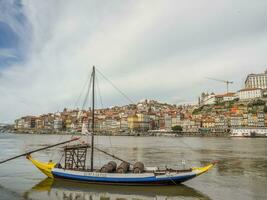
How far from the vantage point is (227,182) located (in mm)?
20703

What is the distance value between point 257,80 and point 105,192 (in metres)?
157

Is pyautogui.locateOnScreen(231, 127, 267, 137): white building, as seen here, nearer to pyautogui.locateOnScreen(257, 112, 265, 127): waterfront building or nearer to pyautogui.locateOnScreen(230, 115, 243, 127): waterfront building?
pyautogui.locateOnScreen(257, 112, 265, 127): waterfront building

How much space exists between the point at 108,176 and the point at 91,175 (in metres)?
1.13

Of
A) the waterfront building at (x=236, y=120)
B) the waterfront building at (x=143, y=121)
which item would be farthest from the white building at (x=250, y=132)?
the waterfront building at (x=143, y=121)

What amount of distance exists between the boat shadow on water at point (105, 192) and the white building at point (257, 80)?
152 meters

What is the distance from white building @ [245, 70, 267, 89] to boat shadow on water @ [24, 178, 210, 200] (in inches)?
5983

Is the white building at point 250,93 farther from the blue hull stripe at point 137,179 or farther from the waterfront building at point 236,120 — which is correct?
the blue hull stripe at point 137,179


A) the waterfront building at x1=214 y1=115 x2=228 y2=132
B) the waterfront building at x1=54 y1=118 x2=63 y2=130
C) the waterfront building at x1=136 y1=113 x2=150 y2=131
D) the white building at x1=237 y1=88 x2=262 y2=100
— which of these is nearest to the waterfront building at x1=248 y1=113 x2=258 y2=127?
the waterfront building at x1=214 y1=115 x2=228 y2=132

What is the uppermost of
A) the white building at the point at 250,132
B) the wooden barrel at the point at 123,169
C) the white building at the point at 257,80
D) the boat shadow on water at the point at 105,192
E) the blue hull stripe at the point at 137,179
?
the white building at the point at 257,80

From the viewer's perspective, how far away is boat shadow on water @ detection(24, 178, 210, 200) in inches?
690

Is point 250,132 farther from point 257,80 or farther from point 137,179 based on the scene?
point 137,179

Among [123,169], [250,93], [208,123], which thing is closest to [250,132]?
[208,123]

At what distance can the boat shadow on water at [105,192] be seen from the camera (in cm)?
1753

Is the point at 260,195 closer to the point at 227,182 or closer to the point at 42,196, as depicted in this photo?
the point at 227,182
